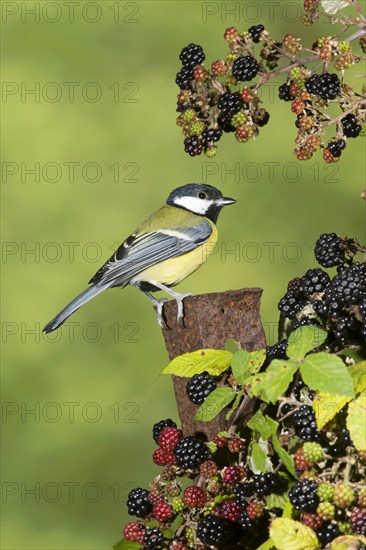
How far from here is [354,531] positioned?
1064mm

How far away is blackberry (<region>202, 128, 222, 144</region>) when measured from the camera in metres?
1.31

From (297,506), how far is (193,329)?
34 centimetres

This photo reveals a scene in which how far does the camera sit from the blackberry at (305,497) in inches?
41.8

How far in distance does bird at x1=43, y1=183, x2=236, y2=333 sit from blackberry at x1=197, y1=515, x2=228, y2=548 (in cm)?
75

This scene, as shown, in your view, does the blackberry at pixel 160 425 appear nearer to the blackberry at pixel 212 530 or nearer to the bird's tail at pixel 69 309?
the blackberry at pixel 212 530

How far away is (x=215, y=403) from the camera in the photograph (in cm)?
122

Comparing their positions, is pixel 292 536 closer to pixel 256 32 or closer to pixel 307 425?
pixel 307 425

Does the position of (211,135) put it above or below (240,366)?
above

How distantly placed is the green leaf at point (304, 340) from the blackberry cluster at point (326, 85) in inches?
11.7

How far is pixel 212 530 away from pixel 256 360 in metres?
0.22

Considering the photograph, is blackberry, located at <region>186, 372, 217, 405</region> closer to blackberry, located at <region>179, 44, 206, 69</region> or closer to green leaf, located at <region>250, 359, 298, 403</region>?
green leaf, located at <region>250, 359, 298, 403</region>

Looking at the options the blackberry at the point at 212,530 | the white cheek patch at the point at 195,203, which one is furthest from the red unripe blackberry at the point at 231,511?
the white cheek patch at the point at 195,203

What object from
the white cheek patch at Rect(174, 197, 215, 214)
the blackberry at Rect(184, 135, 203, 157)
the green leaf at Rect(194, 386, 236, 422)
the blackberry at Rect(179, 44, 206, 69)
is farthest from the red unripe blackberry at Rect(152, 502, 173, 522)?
the white cheek patch at Rect(174, 197, 215, 214)

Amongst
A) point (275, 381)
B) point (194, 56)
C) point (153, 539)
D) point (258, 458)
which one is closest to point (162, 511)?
point (153, 539)
